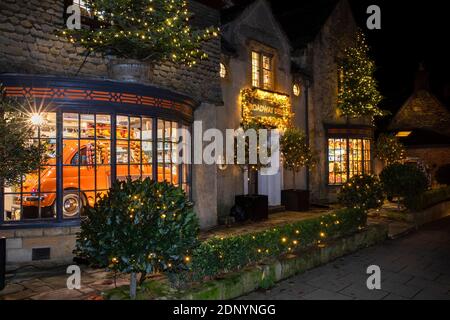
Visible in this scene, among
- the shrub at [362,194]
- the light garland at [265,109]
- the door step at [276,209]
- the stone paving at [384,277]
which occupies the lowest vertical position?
the stone paving at [384,277]

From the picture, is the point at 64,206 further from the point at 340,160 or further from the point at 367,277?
the point at 340,160

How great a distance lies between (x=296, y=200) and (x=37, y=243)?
10.3 meters

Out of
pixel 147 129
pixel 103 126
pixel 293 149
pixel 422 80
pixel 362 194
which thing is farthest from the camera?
pixel 422 80

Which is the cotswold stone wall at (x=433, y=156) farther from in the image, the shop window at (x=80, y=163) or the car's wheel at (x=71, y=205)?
the car's wheel at (x=71, y=205)

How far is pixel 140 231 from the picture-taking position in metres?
4.95

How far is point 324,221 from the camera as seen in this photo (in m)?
8.84

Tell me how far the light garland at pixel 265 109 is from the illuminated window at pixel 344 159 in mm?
3667

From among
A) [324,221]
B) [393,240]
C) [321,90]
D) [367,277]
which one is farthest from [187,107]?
[321,90]

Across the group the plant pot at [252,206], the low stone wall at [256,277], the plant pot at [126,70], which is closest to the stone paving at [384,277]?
the low stone wall at [256,277]

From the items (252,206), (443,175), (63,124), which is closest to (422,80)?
(443,175)

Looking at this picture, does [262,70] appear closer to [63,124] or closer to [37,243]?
[63,124]

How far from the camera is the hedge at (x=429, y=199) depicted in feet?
42.7
